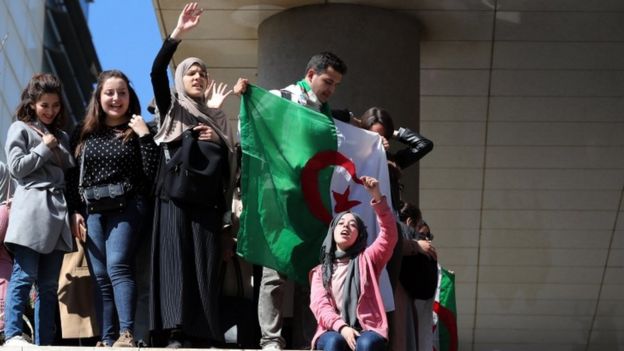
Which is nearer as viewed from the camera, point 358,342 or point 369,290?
point 358,342

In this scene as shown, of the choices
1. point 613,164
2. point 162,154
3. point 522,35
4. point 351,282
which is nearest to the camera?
point 351,282

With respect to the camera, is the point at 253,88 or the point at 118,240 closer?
the point at 118,240

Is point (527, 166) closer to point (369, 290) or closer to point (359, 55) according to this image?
point (359, 55)

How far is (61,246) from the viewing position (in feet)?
34.3

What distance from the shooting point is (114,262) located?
10.3 meters

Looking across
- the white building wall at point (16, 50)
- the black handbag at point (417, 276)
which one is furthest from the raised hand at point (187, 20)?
the white building wall at point (16, 50)

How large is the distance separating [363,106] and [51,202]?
4.87m

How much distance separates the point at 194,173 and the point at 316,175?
1127 millimetres

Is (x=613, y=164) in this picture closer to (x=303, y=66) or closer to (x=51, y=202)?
(x=303, y=66)

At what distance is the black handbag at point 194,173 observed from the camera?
10461 millimetres

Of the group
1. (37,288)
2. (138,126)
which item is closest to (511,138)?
(138,126)

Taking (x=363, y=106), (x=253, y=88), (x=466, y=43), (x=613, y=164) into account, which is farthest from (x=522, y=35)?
(x=253, y=88)

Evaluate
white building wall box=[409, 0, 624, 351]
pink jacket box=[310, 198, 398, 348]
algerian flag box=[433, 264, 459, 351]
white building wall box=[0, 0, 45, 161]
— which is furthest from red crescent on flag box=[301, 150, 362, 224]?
white building wall box=[0, 0, 45, 161]

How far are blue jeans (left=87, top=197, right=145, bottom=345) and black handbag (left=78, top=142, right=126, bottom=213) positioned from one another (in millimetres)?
44
